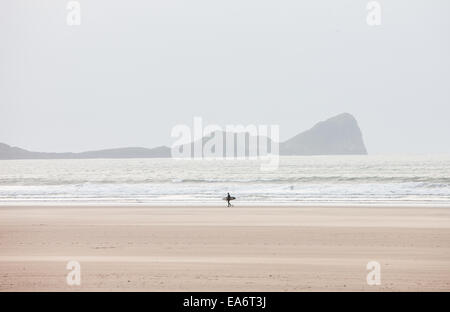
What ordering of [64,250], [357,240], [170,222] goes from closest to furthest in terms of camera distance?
[64,250]
[357,240]
[170,222]

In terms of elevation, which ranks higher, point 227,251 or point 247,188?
point 227,251

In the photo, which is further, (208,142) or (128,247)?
(208,142)

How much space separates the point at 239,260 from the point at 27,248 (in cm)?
472

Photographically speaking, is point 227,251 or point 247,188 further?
point 247,188

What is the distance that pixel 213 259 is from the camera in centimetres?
1059

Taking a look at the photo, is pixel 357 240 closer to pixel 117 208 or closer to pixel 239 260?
pixel 239 260

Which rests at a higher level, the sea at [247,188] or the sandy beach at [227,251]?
the sandy beach at [227,251]

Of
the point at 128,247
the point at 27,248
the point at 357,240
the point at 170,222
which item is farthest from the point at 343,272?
the point at 170,222

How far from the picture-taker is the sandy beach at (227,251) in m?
8.62

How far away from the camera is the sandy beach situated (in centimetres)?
862

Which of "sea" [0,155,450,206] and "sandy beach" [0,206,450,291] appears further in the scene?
"sea" [0,155,450,206]

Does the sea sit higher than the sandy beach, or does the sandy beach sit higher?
the sandy beach

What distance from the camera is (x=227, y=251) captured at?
453 inches
